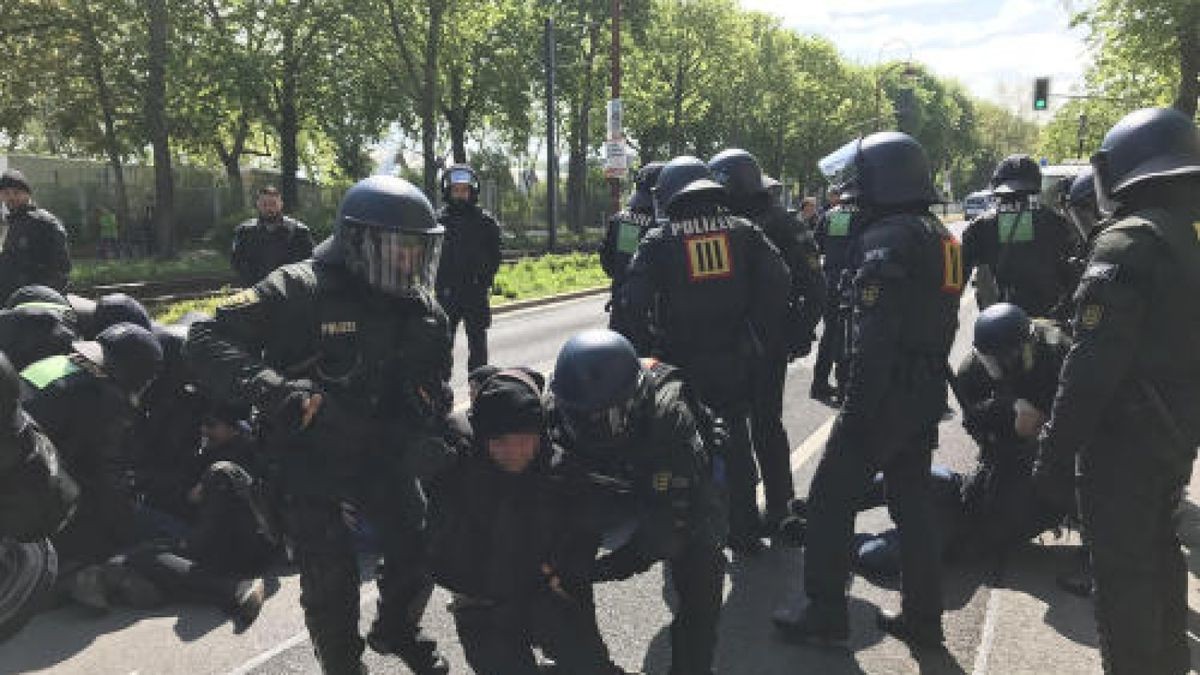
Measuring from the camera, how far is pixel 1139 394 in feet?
8.66

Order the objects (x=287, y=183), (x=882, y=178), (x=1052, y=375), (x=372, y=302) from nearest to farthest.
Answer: (x=372, y=302), (x=882, y=178), (x=1052, y=375), (x=287, y=183)

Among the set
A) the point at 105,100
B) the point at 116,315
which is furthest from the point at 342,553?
the point at 105,100

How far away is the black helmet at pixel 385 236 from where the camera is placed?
287 centimetres

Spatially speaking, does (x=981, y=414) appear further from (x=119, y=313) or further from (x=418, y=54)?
(x=418, y=54)

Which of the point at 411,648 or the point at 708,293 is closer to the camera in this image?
the point at 411,648

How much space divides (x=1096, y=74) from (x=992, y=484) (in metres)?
24.6

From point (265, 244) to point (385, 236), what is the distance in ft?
18.0

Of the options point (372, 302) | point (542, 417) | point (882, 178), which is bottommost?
point (542, 417)

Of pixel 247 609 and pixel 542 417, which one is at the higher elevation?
pixel 542 417

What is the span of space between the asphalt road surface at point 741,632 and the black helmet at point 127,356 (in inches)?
40.9

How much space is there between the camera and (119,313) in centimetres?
479

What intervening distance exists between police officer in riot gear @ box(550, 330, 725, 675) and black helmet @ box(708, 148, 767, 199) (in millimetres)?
2433

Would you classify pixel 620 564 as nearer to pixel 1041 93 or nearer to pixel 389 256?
pixel 389 256

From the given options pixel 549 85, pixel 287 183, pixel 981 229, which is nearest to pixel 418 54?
pixel 287 183
